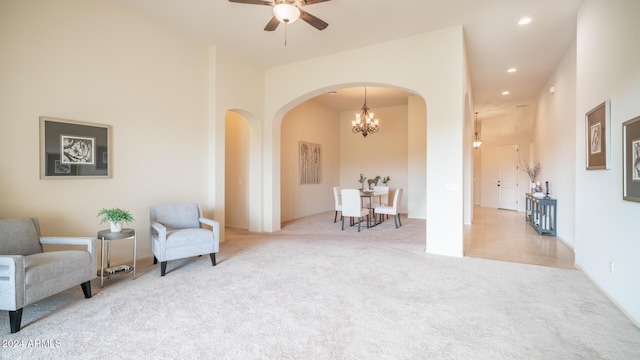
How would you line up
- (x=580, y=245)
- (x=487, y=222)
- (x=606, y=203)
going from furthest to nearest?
(x=487, y=222), (x=580, y=245), (x=606, y=203)

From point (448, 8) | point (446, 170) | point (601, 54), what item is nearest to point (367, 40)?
point (448, 8)

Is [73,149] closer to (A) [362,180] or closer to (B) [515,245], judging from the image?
(B) [515,245]

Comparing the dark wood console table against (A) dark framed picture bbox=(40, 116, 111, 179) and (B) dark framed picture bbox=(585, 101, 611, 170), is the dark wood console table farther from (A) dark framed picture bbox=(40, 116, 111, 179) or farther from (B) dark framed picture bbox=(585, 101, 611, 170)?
(A) dark framed picture bbox=(40, 116, 111, 179)

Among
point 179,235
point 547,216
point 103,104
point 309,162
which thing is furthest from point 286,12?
point 547,216

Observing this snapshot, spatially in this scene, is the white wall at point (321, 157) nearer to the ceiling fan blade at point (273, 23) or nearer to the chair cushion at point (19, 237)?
the ceiling fan blade at point (273, 23)

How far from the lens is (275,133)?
242 inches

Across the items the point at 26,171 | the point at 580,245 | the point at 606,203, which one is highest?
the point at 26,171

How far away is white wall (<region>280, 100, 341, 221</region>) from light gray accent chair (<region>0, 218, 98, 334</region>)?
5.01 meters

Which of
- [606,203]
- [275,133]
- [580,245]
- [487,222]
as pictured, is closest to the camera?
[606,203]

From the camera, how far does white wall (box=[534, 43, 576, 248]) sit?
4.75m

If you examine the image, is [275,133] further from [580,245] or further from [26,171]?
[580,245]

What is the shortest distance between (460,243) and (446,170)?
108 cm

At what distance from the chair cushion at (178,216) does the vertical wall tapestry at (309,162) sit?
4182 mm

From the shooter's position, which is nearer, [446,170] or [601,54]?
[601,54]
